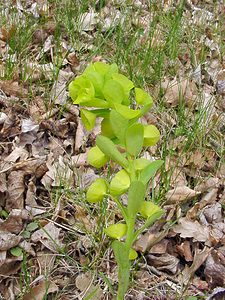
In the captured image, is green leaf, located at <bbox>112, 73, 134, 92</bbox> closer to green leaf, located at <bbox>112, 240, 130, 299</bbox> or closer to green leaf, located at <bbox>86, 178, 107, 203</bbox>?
green leaf, located at <bbox>86, 178, 107, 203</bbox>

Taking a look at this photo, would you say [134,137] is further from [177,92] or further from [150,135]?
[177,92]

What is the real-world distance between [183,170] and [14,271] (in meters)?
1.03

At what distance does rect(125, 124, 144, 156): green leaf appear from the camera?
1.39m

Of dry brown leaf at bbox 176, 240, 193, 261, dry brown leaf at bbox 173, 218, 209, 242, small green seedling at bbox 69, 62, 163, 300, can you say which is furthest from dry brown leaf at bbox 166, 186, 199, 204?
small green seedling at bbox 69, 62, 163, 300

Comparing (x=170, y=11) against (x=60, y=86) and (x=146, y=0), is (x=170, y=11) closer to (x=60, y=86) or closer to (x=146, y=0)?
(x=146, y=0)

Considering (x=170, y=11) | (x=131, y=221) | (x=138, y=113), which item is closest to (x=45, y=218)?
(x=131, y=221)

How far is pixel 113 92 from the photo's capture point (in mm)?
1346

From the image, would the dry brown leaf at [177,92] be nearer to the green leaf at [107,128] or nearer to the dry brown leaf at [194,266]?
the dry brown leaf at [194,266]

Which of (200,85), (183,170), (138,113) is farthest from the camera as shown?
(200,85)

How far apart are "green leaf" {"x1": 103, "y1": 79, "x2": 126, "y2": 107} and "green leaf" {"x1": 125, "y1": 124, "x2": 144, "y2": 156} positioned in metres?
0.08

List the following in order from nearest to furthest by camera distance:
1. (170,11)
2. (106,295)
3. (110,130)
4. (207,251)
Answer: (110,130) < (106,295) < (207,251) < (170,11)

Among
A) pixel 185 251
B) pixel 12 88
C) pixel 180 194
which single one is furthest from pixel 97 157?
pixel 12 88

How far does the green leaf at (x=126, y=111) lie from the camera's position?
135cm

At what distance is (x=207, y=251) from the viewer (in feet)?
7.55
